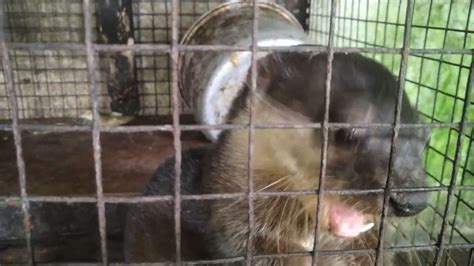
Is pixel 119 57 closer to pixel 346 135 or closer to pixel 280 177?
pixel 280 177

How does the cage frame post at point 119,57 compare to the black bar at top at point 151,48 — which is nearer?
the black bar at top at point 151,48

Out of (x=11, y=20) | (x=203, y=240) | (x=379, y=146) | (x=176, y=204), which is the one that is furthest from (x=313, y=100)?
(x=11, y=20)

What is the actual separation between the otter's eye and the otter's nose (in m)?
0.13

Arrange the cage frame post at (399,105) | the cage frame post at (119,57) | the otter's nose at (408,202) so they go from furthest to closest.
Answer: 1. the cage frame post at (119,57)
2. the otter's nose at (408,202)
3. the cage frame post at (399,105)

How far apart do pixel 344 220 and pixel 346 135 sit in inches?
8.0

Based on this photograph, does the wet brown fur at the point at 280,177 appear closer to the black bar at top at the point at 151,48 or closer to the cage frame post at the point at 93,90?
the black bar at top at the point at 151,48

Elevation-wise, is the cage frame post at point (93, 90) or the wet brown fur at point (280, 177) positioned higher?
the cage frame post at point (93, 90)

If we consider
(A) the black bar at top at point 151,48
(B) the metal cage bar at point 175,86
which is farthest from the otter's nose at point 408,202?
(B) the metal cage bar at point 175,86

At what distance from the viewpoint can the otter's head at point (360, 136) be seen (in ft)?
3.24

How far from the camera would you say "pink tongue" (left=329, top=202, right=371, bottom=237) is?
1.06m

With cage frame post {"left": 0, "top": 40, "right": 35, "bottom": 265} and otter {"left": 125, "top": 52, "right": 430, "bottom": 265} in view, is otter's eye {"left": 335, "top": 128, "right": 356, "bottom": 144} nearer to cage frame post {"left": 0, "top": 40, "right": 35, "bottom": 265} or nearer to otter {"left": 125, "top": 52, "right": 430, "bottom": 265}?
otter {"left": 125, "top": 52, "right": 430, "bottom": 265}

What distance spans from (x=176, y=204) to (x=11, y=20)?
2.44m

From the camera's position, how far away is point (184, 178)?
5.02 feet

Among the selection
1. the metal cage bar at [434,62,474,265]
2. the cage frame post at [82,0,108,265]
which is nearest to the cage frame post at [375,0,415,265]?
the metal cage bar at [434,62,474,265]
